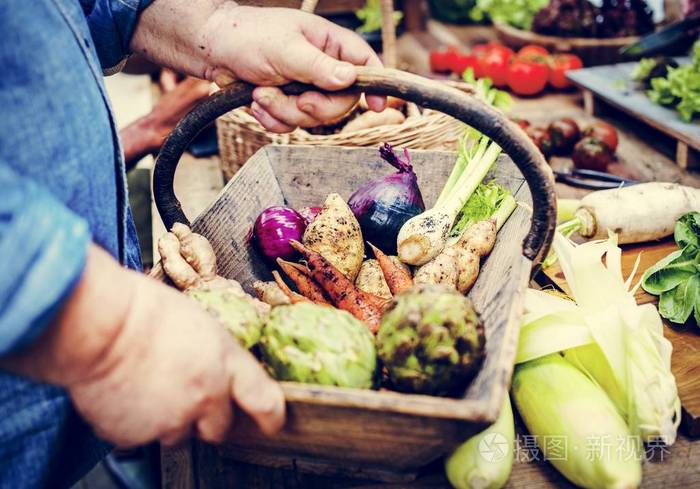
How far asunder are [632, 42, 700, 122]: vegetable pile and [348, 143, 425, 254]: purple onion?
1.47 meters

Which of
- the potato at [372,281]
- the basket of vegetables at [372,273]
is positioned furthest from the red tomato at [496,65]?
the potato at [372,281]

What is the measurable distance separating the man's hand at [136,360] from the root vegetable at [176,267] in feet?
1.57

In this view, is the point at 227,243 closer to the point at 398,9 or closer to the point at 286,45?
the point at 286,45

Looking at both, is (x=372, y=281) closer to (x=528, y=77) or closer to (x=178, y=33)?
(x=178, y=33)

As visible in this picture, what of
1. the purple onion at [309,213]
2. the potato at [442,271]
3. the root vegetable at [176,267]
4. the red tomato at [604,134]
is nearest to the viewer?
the root vegetable at [176,267]

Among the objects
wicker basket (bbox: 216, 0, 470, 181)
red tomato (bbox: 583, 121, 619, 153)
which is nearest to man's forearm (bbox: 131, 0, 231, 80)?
wicker basket (bbox: 216, 0, 470, 181)

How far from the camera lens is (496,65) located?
3.56m

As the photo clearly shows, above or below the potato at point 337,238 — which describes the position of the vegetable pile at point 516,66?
below

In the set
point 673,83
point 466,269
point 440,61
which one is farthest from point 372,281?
point 440,61

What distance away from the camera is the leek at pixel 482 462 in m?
1.10

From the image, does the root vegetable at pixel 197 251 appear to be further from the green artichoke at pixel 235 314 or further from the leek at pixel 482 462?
the leek at pixel 482 462

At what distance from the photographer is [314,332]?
1.04 m

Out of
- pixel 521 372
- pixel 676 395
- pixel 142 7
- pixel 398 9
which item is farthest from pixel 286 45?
pixel 398 9

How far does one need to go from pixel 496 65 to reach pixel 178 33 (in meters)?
2.57
